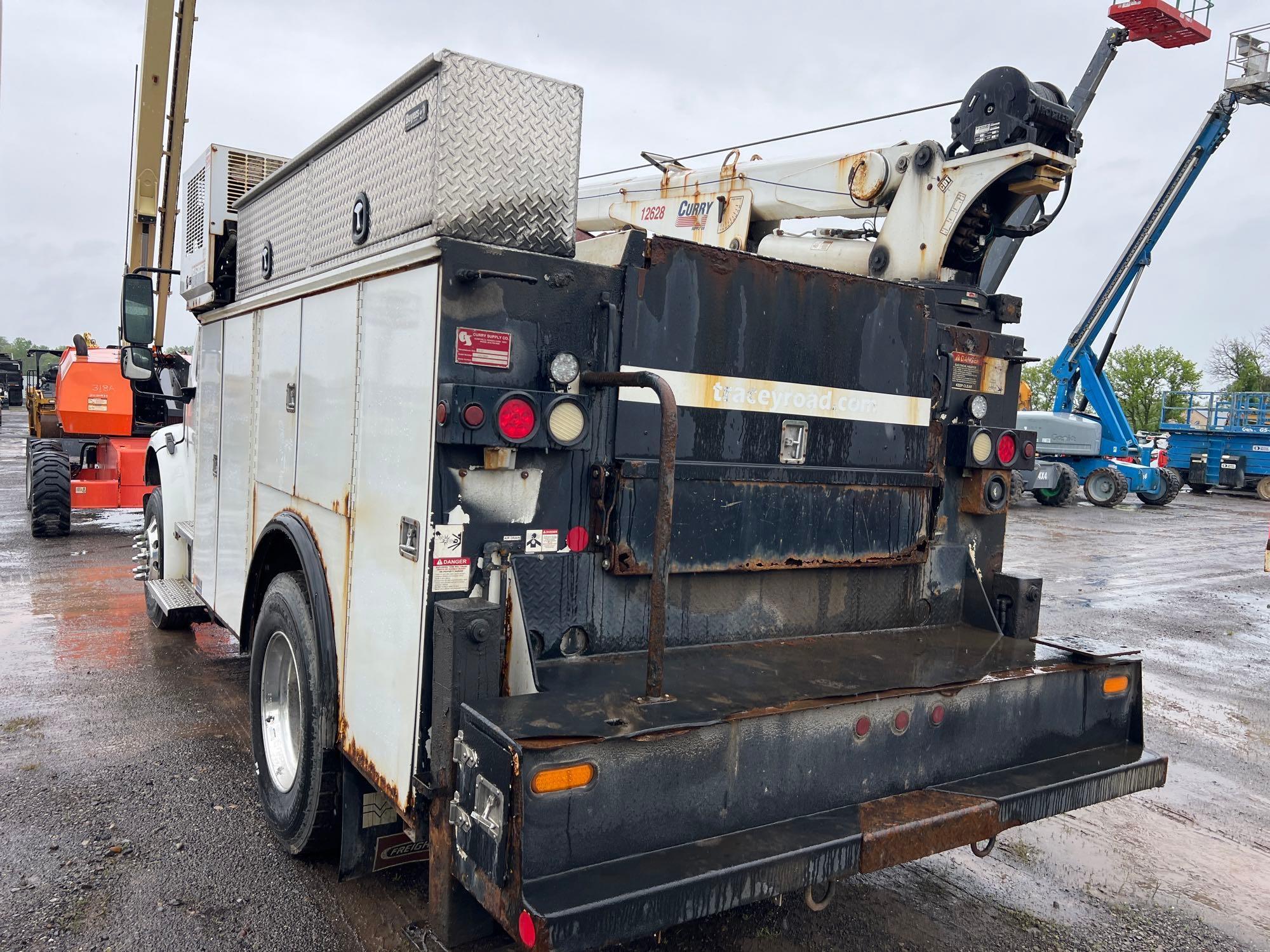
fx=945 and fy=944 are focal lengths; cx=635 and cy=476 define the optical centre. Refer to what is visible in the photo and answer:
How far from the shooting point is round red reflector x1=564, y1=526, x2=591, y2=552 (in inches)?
120

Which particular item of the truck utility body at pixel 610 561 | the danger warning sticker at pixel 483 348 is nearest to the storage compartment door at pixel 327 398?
the truck utility body at pixel 610 561

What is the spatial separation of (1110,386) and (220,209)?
24.0 m

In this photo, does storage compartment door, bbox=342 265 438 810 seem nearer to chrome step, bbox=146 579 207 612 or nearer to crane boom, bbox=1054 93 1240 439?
chrome step, bbox=146 579 207 612

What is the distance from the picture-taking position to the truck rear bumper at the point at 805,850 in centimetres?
218

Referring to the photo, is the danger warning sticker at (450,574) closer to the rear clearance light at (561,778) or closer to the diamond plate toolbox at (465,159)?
the rear clearance light at (561,778)

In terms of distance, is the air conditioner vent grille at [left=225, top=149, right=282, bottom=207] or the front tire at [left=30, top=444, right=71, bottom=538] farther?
the front tire at [left=30, top=444, right=71, bottom=538]

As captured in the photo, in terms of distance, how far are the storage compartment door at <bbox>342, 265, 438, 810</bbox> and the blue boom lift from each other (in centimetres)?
2188

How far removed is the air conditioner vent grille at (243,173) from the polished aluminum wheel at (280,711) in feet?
8.70

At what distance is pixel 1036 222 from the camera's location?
15.8 ft

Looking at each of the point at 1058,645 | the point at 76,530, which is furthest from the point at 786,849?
the point at 76,530

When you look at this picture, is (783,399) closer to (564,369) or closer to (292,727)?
(564,369)

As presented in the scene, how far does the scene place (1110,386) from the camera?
2423cm

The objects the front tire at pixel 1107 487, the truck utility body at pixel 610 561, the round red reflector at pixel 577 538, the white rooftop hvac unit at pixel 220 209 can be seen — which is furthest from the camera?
the front tire at pixel 1107 487

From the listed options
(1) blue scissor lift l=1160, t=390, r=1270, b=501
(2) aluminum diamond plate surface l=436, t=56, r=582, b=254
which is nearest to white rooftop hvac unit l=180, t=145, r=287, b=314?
(2) aluminum diamond plate surface l=436, t=56, r=582, b=254
